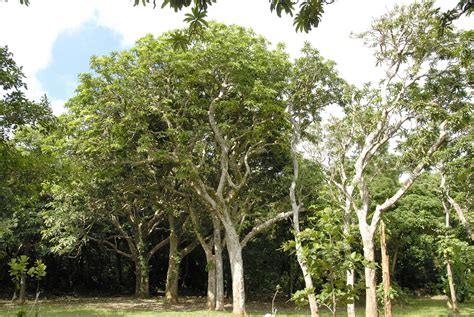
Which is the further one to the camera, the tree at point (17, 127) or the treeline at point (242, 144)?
the treeline at point (242, 144)

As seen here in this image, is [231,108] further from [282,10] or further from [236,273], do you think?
[282,10]

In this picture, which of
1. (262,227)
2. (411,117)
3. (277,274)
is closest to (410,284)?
(277,274)

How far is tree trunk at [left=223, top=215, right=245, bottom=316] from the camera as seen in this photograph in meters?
15.8

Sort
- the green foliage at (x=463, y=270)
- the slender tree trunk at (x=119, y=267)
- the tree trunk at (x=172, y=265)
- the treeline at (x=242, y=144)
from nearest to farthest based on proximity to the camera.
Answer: the treeline at (x=242, y=144)
the green foliage at (x=463, y=270)
the tree trunk at (x=172, y=265)
the slender tree trunk at (x=119, y=267)

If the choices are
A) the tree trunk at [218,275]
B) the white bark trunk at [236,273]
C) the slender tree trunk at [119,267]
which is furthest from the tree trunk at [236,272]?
the slender tree trunk at [119,267]

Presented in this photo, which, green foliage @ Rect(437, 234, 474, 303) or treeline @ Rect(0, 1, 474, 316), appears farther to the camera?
green foliage @ Rect(437, 234, 474, 303)

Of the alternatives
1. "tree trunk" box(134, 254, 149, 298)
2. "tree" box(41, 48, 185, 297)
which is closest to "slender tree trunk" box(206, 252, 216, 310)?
"tree" box(41, 48, 185, 297)

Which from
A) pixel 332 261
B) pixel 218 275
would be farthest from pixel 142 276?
pixel 332 261

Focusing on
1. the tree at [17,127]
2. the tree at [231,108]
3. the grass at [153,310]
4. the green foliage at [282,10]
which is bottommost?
the grass at [153,310]

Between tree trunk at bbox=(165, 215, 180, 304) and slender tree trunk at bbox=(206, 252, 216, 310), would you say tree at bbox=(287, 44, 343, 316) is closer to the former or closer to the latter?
slender tree trunk at bbox=(206, 252, 216, 310)

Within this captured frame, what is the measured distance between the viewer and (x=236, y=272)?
632 inches

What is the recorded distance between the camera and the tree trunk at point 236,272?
15.8m

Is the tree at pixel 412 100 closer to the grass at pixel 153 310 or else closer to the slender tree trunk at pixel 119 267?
the grass at pixel 153 310

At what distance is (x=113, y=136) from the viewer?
14.7 metres
